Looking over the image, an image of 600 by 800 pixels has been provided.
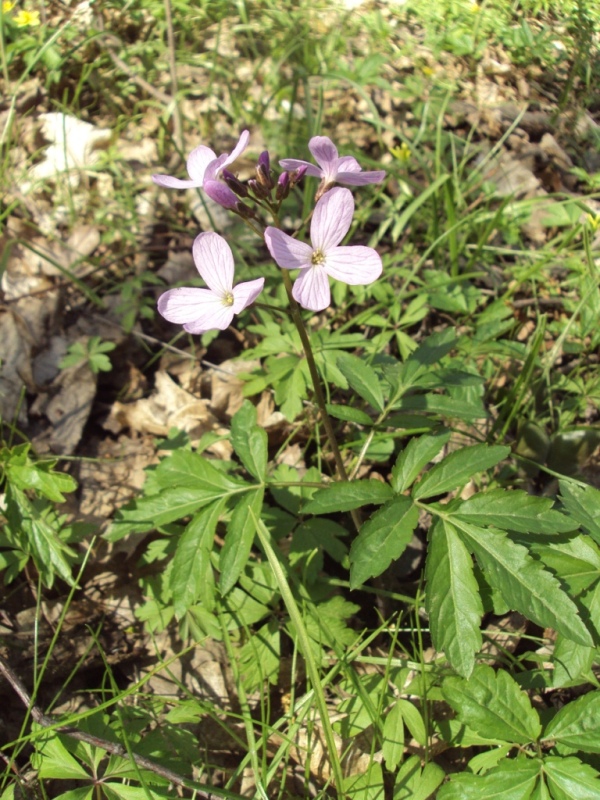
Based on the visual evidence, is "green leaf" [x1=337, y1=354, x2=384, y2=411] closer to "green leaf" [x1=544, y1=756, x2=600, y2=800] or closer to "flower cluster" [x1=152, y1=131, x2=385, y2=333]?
"flower cluster" [x1=152, y1=131, x2=385, y2=333]

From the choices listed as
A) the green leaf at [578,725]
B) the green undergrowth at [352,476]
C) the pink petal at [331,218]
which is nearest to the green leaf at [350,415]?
the green undergrowth at [352,476]

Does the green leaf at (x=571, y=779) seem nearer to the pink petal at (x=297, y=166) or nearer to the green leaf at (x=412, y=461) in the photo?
the green leaf at (x=412, y=461)

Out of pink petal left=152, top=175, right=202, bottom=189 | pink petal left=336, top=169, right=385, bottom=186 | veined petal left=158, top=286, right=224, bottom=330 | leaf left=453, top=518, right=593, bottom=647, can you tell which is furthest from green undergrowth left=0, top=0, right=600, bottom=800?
pink petal left=152, top=175, right=202, bottom=189

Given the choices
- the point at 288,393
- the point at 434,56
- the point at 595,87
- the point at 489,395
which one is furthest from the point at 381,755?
the point at 434,56

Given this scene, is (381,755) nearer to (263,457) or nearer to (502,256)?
(263,457)

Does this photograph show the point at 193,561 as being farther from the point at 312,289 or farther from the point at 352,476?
the point at 312,289
